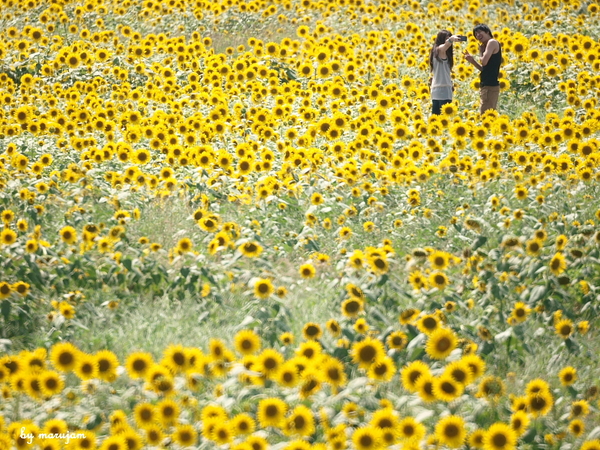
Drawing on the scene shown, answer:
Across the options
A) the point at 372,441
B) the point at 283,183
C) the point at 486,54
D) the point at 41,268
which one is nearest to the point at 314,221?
the point at 283,183

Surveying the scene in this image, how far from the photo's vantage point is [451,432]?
9.93 ft

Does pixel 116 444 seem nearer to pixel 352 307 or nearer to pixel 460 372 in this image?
pixel 352 307

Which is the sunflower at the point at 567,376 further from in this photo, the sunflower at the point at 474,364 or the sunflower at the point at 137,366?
the sunflower at the point at 137,366

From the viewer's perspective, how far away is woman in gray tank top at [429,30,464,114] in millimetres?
9180

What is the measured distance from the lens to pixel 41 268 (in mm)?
4719

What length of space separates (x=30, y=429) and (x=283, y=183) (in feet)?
11.4

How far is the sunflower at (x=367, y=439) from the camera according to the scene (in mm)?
2939

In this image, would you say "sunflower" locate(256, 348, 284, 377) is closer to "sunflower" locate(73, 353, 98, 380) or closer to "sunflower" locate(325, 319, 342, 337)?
"sunflower" locate(325, 319, 342, 337)

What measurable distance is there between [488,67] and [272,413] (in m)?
7.16

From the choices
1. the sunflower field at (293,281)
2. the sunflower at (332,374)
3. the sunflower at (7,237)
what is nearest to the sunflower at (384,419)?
the sunflower field at (293,281)

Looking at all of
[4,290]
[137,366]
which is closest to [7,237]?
[4,290]

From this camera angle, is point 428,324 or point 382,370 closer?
point 382,370

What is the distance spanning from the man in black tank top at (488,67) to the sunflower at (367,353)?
6.40 m

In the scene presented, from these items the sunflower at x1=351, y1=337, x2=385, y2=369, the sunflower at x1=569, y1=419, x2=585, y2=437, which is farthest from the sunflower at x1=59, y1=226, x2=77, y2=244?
the sunflower at x1=569, y1=419, x2=585, y2=437
